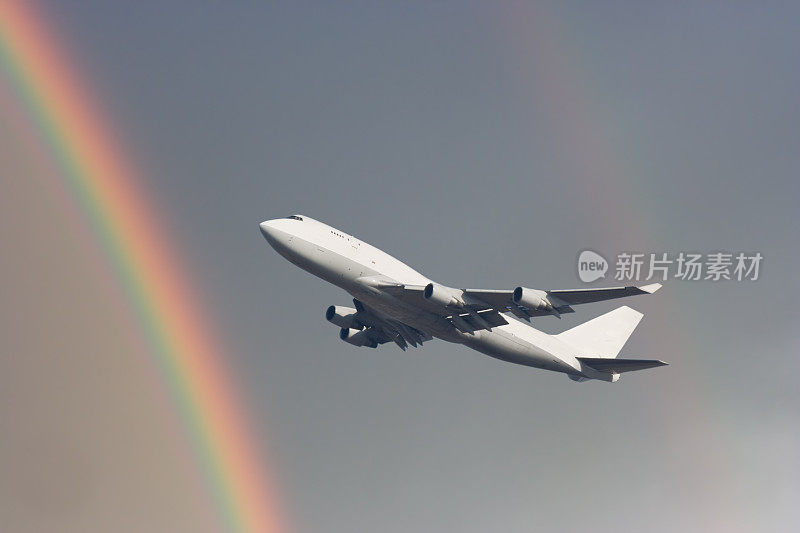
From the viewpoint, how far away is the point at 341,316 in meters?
64.6

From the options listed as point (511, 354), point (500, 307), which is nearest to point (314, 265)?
point (500, 307)

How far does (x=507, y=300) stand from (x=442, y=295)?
4108mm

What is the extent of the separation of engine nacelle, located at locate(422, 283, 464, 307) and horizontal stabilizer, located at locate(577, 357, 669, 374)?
44.3ft

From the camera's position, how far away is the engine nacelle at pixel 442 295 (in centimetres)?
5147

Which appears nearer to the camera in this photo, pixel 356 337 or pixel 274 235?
pixel 274 235

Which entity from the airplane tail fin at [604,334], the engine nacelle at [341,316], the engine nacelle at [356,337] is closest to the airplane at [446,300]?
the engine nacelle at [341,316]

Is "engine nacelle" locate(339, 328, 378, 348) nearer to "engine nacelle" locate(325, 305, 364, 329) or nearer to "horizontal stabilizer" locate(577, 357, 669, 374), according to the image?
"engine nacelle" locate(325, 305, 364, 329)

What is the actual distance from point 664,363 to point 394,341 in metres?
21.1

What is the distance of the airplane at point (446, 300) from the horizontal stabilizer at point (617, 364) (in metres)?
0.04

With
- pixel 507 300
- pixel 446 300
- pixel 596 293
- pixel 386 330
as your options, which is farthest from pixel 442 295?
pixel 386 330

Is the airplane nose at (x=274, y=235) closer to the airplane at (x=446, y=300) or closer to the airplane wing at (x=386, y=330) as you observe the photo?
the airplane at (x=446, y=300)

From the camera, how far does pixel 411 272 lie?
54750 mm

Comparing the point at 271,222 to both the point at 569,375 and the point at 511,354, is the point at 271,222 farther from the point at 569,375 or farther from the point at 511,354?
the point at 569,375

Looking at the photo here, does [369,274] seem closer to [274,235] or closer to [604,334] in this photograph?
Answer: [274,235]
